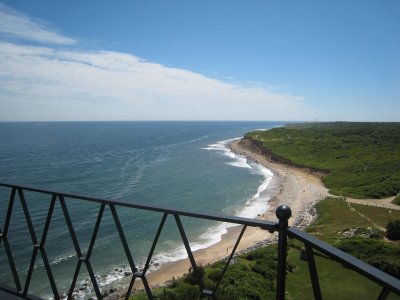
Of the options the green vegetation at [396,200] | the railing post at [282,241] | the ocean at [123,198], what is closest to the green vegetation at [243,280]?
the ocean at [123,198]

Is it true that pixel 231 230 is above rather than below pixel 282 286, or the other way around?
below

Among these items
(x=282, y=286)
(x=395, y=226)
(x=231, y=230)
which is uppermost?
(x=282, y=286)

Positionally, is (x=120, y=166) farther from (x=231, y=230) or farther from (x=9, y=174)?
(x=231, y=230)

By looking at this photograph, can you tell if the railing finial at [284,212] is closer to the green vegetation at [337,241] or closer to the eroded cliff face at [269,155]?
the green vegetation at [337,241]

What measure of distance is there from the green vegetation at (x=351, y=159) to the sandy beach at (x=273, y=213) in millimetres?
2944

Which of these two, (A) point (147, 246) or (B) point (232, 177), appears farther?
(B) point (232, 177)

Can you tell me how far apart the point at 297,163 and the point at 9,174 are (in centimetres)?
5219

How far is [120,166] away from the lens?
71.2 metres

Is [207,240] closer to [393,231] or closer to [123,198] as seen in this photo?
[123,198]

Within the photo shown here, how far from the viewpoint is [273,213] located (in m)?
40.4

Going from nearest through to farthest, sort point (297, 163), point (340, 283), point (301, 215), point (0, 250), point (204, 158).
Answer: point (340, 283) < point (0, 250) < point (301, 215) < point (297, 163) < point (204, 158)

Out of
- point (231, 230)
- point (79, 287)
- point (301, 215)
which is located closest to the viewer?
point (79, 287)

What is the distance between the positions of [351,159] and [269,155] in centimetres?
1863

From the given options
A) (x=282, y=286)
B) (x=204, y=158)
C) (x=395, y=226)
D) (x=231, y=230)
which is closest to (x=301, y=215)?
(x=231, y=230)
